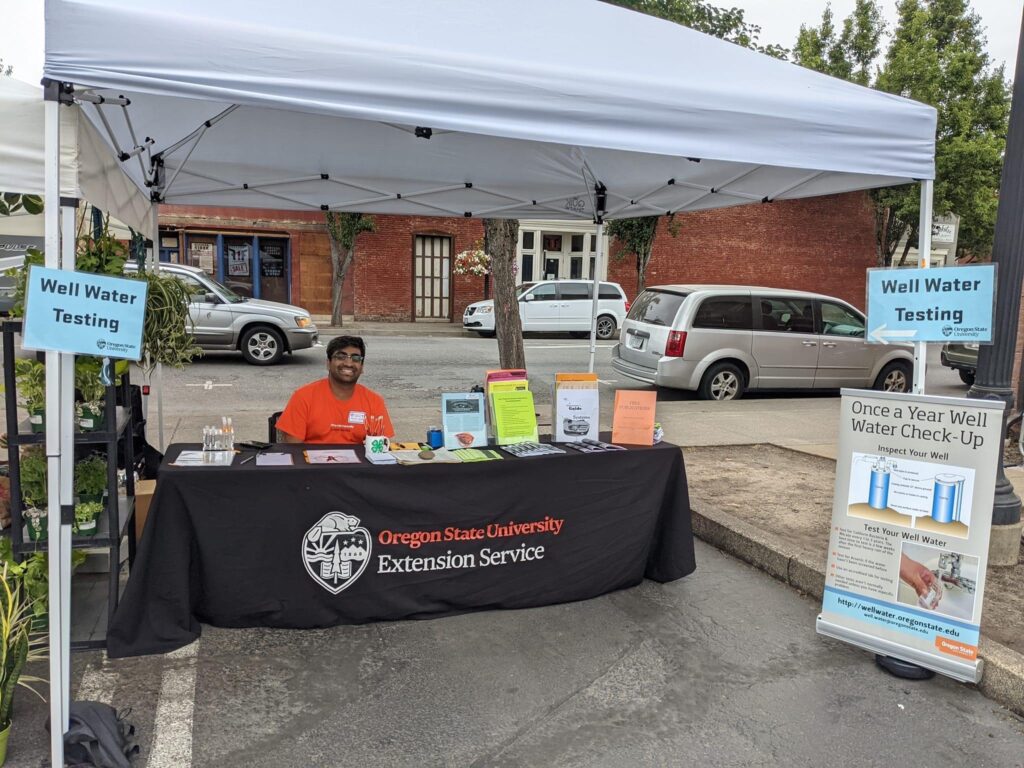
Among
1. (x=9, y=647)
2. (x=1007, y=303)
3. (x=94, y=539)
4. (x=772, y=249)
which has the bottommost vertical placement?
(x=9, y=647)

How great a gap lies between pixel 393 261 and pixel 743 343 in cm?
1521

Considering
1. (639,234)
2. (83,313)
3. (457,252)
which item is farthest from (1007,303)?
(457,252)

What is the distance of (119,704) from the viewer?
3068mm

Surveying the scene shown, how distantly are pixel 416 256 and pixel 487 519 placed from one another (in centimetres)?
2115

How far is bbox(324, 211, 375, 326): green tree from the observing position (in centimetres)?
2092

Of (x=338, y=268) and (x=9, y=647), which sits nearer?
(x=9, y=647)

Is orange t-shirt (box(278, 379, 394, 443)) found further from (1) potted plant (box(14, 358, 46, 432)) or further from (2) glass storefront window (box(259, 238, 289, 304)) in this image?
(2) glass storefront window (box(259, 238, 289, 304))

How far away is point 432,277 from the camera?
24656 millimetres

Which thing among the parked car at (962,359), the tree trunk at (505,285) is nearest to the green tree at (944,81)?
the parked car at (962,359)

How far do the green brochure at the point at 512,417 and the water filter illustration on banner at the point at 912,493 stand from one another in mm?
1692

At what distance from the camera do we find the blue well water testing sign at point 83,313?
98.1 inches

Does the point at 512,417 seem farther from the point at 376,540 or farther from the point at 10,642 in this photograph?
the point at 10,642

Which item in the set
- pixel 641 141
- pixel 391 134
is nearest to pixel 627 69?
pixel 641 141

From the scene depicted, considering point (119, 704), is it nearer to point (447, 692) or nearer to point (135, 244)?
point (447, 692)
